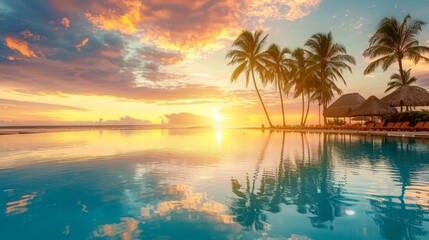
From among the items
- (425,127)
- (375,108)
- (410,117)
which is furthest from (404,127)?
(375,108)

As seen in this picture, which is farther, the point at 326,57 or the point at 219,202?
the point at 326,57

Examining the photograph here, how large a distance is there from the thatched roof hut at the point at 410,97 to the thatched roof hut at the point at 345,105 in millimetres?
9237

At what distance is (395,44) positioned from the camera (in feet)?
91.7

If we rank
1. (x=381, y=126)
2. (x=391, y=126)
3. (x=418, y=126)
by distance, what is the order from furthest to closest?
1. (x=381, y=126)
2. (x=391, y=126)
3. (x=418, y=126)

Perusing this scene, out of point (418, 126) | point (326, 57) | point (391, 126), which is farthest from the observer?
point (326, 57)

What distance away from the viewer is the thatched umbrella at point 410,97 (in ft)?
82.9

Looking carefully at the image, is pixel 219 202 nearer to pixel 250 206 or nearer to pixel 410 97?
pixel 250 206

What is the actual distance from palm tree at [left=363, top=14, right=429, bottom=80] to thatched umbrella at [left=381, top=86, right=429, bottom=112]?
2.01 m

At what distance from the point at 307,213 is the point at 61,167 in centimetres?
902

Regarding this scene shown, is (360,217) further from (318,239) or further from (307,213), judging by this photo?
(318,239)

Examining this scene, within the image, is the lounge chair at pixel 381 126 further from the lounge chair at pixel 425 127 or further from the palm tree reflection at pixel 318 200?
the palm tree reflection at pixel 318 200

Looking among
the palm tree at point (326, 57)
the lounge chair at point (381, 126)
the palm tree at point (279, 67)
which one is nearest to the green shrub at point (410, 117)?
the lounge chair at point (381, 126)

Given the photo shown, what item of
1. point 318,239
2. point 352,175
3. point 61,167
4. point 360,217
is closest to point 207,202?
point 318,239

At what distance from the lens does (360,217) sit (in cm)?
456
